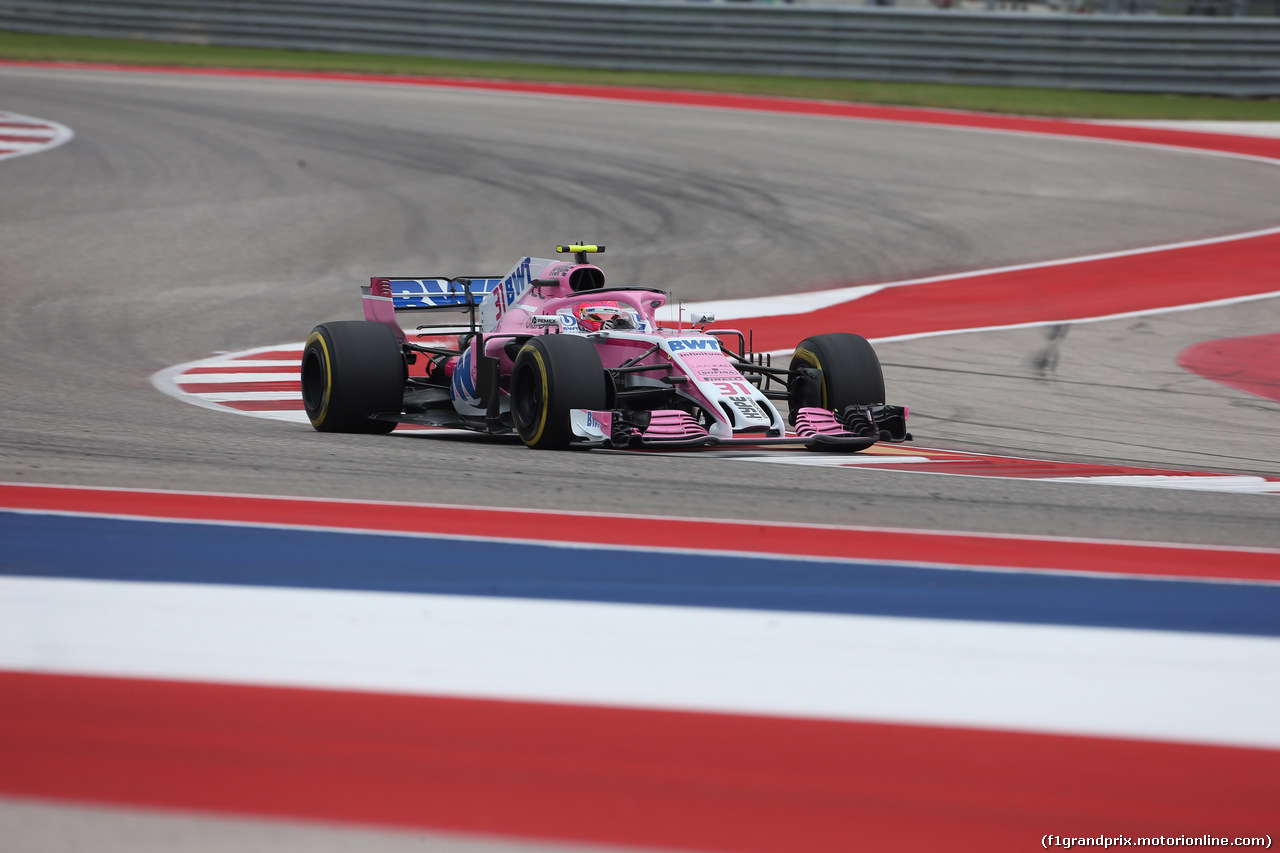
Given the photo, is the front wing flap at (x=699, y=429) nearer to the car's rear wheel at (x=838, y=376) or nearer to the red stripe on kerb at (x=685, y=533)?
the car's rear wheel at (x=838, y=376)

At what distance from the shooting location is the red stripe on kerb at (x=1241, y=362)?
33.5ft

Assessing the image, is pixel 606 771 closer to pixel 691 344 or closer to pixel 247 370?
pixel 691 344

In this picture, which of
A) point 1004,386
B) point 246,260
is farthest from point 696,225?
point 1004,386

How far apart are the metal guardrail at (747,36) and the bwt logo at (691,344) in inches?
691

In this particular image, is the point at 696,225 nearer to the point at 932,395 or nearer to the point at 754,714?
the point at 932,395

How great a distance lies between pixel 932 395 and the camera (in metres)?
9.66

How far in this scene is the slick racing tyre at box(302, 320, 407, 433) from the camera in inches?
318

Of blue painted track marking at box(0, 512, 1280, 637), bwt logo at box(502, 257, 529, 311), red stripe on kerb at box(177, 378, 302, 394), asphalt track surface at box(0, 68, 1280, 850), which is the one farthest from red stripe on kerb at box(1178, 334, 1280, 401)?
red stripe on kerb at box(177, 378, 302, 394)

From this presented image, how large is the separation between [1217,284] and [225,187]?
11417mm

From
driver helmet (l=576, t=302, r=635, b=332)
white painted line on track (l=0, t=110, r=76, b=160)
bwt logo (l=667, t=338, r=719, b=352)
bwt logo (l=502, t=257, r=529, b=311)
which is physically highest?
white painted line on track (l=0, t=110, r=76, b=160)

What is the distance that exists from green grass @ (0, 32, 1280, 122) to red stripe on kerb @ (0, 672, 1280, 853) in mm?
20299

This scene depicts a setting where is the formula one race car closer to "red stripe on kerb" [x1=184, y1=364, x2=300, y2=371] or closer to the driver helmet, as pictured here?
the driver helmet

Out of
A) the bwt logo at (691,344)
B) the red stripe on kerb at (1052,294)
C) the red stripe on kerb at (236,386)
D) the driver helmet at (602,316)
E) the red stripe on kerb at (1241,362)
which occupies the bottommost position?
the red stripe on kerb at (1241,362)

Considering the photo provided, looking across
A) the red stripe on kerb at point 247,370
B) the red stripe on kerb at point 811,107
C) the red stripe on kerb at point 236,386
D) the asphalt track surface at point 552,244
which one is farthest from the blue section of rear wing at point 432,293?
the red stripe on kerb at point 811,107
